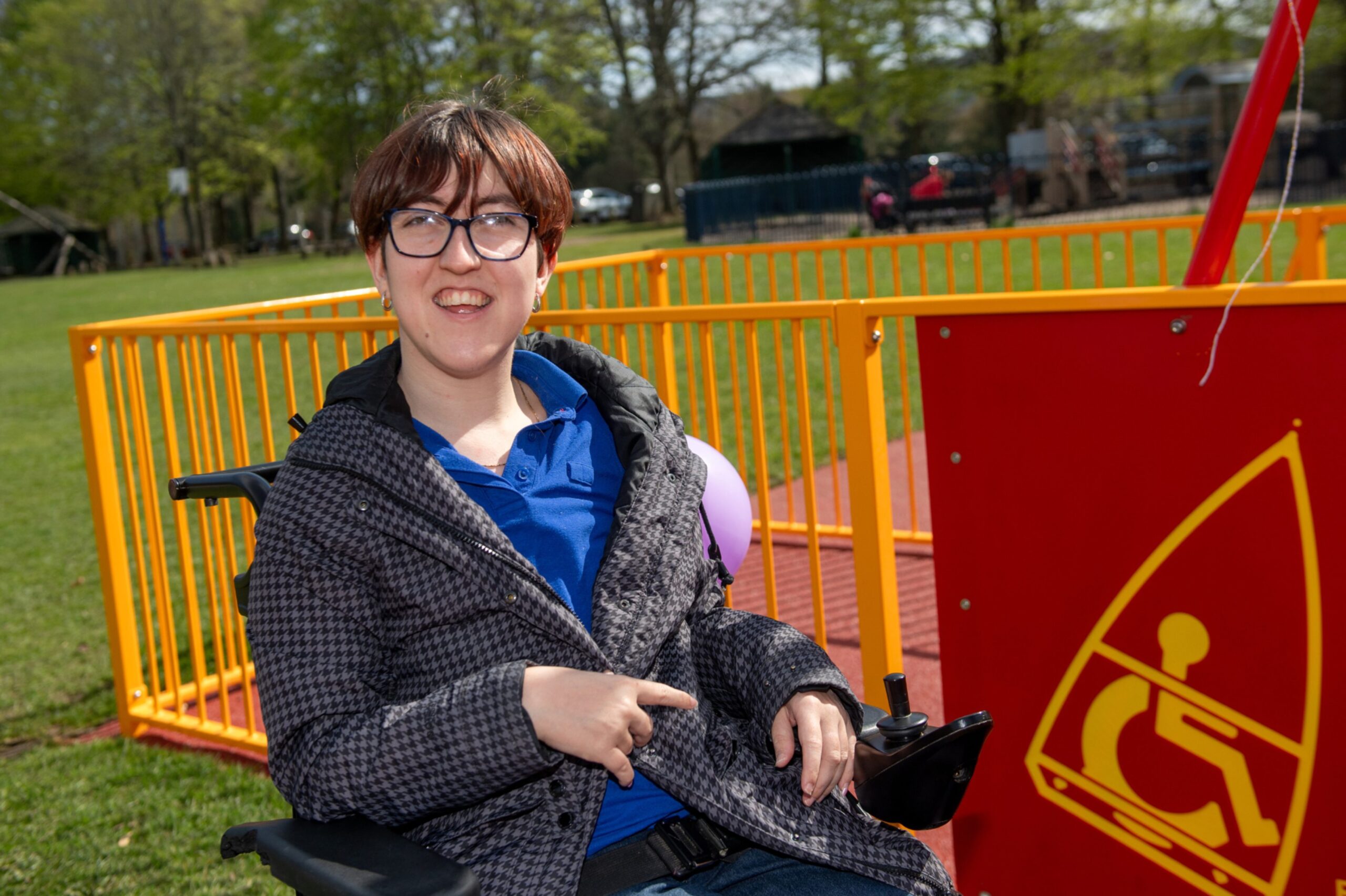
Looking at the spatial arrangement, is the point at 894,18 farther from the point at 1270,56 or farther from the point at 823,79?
the point at 1270,56

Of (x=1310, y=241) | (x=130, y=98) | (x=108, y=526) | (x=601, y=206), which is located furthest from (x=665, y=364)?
(x=130, y=98)

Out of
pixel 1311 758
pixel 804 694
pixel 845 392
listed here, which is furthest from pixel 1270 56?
pixel 804 694

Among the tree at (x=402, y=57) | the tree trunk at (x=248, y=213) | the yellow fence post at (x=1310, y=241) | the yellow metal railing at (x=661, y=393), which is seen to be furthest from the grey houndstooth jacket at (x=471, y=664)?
the tree trunk at (x=248, y=213)

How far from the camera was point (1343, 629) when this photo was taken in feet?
7.04

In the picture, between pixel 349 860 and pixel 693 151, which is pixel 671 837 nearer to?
pixel 349 860

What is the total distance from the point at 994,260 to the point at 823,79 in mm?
37265

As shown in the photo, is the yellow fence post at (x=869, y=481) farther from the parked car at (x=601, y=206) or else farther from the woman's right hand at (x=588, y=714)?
the parked car at (x=601, y=206)

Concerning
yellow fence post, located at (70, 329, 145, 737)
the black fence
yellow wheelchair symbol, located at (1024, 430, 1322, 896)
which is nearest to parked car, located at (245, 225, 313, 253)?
the black fence

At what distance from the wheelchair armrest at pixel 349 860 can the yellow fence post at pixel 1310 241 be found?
14.5 feet

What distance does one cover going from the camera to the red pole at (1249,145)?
8.08 ft

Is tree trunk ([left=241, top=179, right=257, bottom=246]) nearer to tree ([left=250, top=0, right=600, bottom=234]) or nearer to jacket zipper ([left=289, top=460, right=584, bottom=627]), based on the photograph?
tree ([left=250, top=0, right=600, bottom=234])

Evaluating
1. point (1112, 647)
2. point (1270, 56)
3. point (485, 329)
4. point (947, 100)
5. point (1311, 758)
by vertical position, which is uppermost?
point (947, 100)

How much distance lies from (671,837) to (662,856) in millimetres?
34

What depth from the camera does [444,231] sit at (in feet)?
6.66
